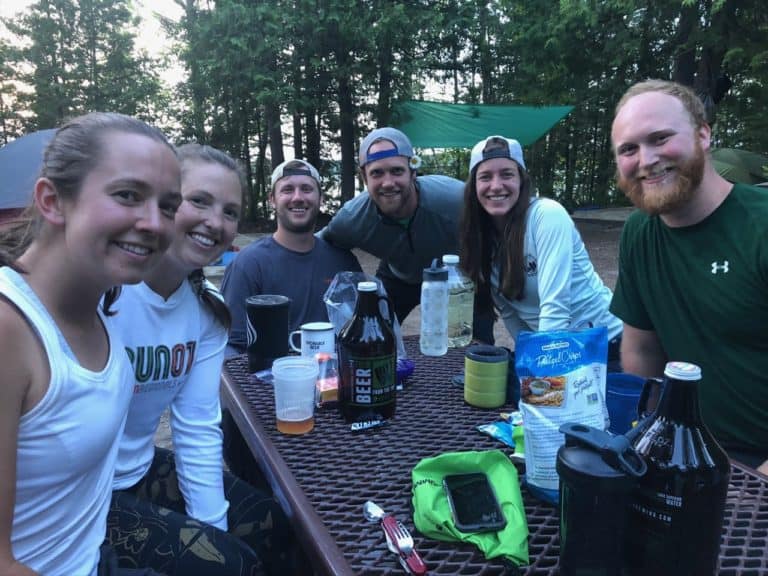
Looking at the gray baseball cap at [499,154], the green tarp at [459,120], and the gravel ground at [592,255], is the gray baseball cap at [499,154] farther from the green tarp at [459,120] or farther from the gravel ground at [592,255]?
the green tarp at [459,120]

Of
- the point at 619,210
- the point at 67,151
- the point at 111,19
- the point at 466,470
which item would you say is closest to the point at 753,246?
the point at 466,470

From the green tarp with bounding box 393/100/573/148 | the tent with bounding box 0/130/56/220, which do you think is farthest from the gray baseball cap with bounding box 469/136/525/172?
the green tarp with bounding box 393/100/573/148

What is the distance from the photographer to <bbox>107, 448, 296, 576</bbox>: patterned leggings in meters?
1.42

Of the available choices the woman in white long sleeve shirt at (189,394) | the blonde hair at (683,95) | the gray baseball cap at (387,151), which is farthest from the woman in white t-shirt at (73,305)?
the gray baseball cap at (387,151)

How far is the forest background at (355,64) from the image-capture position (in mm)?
10297

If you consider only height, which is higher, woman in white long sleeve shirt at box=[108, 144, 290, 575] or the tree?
the tree

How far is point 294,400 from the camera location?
1.55 m

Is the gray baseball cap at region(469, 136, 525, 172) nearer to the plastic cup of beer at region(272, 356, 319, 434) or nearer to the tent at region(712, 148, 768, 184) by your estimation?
the plastic cup of beer at region(272, 356, 319, 434)

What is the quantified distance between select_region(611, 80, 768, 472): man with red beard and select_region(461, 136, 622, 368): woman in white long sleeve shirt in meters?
0.46

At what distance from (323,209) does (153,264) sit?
1206 cm

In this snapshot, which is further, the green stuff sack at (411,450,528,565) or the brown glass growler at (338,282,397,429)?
the brown glass growler at (338,282,397,429)

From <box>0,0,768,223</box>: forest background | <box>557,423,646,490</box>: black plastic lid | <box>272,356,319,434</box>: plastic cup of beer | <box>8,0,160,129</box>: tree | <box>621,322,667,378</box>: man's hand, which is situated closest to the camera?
<box>557,423,646,490</box>: black plastic lid

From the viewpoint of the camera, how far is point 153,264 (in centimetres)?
130

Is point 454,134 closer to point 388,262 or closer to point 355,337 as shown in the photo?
point 388,262
